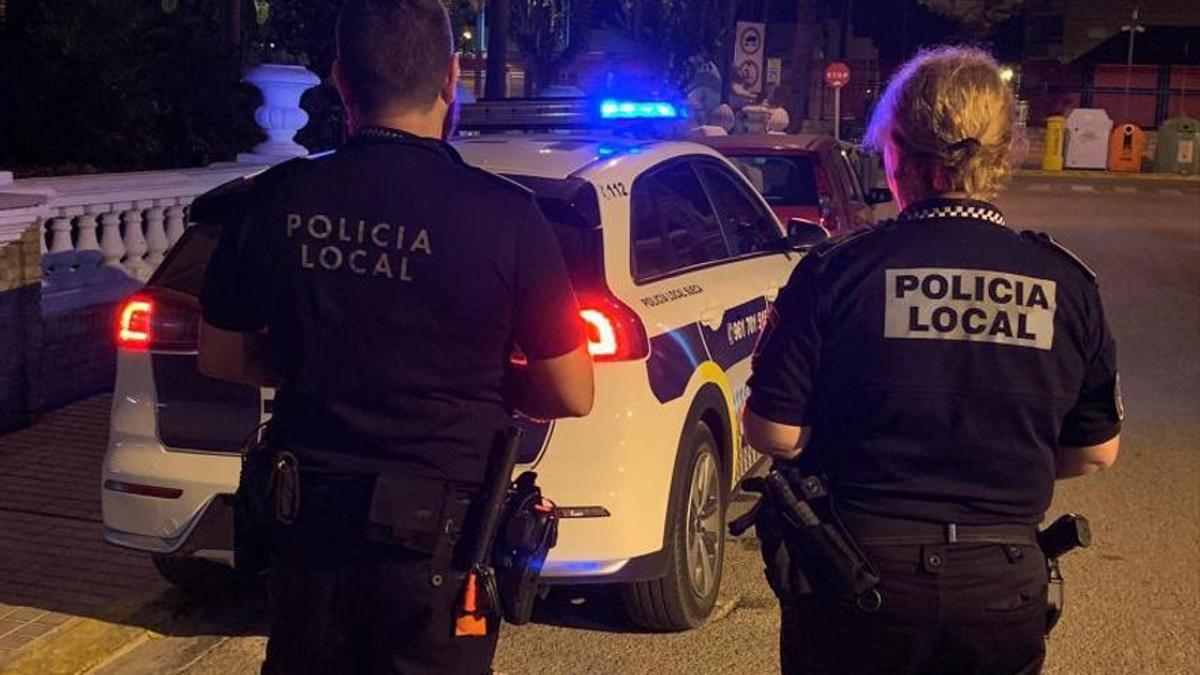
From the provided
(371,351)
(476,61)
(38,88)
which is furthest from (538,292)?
(476,61)

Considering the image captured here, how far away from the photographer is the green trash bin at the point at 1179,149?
35.9 meters

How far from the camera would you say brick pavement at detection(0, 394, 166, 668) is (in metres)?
4.85

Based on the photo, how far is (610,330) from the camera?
4.23 m

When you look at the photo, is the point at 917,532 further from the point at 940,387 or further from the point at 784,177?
the point at 784,177

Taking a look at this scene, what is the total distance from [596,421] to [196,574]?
1701 millimetres

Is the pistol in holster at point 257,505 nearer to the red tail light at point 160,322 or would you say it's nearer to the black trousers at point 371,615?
the black trousers at point 371,615

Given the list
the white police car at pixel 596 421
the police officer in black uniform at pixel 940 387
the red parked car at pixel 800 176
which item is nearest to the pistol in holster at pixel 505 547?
the police officer in black uniform at pixel 940 387

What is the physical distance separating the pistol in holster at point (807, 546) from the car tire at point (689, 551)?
6.41ft

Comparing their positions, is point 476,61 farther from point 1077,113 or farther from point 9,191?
point 9,191

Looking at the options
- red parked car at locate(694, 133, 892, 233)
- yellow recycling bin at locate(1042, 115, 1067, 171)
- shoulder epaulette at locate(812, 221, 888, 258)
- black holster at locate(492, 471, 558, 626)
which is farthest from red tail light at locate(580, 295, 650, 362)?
yellow recycling bin at locate(1042, 115, 1067, 171)

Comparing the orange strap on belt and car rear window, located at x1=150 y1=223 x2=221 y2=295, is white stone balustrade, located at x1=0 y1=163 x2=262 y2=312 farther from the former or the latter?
the orange strap on belt

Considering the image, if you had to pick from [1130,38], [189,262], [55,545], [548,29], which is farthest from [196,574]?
[1130,38]

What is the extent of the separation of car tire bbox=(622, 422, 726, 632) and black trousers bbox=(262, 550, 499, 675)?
83.8 inches

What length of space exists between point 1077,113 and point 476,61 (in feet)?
61.7
